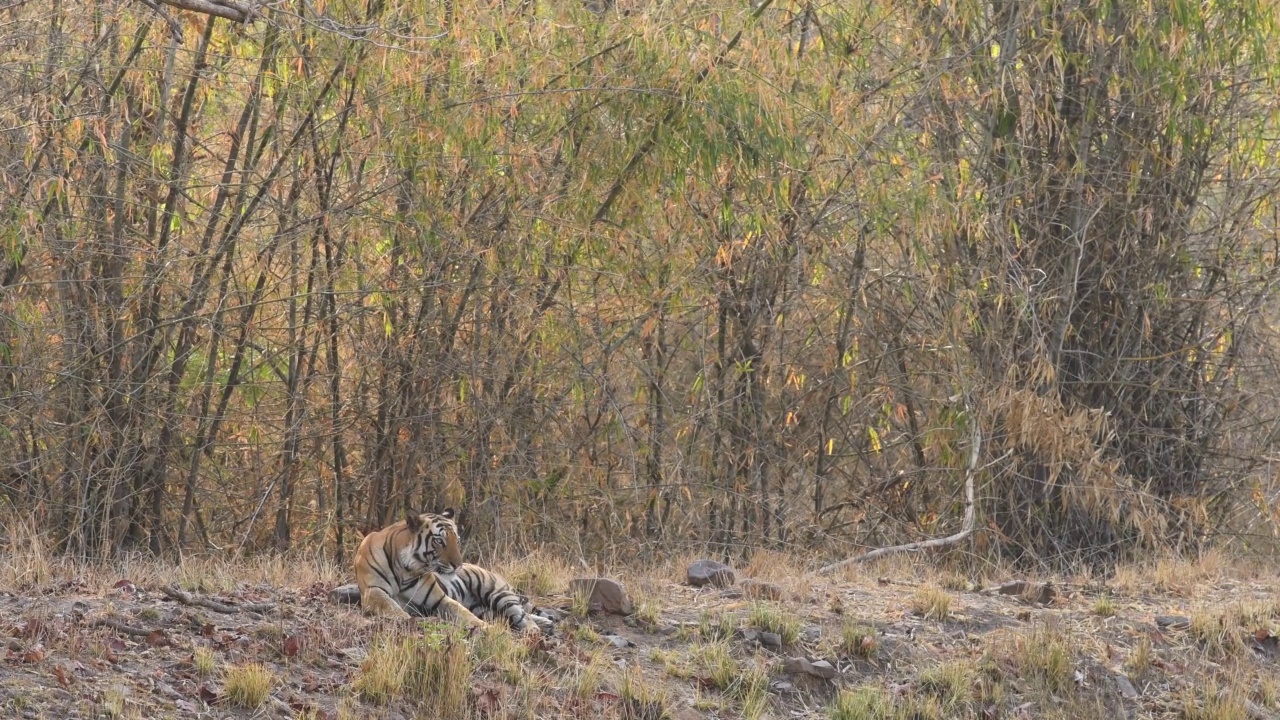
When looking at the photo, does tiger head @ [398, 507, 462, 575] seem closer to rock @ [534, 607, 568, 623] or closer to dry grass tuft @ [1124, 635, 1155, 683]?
rock @ [534, 607, 568, 623]

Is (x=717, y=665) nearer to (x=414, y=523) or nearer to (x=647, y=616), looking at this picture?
(x=647, y=616)

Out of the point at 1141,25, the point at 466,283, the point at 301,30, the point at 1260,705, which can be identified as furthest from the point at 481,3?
the point at 1260,705

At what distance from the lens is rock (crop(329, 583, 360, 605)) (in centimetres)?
627

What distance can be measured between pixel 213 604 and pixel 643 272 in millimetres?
4074

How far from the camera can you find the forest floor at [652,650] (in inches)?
197

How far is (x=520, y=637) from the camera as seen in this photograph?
584 centimetres

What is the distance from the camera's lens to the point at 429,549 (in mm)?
6180

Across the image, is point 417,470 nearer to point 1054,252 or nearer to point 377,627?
point 377,627

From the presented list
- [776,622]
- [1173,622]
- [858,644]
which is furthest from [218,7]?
[1173,622]

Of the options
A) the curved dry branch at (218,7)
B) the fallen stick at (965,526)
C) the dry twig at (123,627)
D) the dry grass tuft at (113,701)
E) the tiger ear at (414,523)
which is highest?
the curved dry branch at (218,7)

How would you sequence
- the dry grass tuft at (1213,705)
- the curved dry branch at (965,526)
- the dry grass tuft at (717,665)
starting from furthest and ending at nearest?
the curved dry branch at (965,526)
the dry grass tuft at (1213,705)
the dry grass tuft at (717,665)

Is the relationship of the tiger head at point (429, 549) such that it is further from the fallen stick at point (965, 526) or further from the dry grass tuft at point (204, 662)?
the fallen stick at point (965, 526)

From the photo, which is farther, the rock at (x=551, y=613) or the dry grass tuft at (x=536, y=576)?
the dry grass tuft at (x=536, y=576)

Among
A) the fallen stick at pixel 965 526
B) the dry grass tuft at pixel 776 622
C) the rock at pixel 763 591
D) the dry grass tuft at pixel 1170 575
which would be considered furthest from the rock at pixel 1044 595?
the dry grass tuft at pixel 776 622
